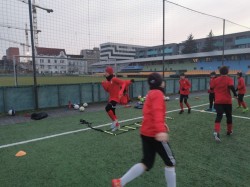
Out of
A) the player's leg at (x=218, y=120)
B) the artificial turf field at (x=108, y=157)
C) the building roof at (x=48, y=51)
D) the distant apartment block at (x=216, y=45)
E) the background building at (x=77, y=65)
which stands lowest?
the artificial turf field at (x=108, y=157)

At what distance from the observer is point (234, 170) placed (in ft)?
13.1

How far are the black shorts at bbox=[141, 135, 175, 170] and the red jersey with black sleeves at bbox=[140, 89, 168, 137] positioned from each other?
114 mm

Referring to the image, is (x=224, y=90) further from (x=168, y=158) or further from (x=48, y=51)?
(x=48, y=51)

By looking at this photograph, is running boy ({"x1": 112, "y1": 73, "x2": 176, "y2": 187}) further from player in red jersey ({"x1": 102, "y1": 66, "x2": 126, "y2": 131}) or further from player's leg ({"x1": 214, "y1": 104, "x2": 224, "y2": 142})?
player in red jersey ({"x1": 102, "y1": 66, "x2": 126, "y2": 131})

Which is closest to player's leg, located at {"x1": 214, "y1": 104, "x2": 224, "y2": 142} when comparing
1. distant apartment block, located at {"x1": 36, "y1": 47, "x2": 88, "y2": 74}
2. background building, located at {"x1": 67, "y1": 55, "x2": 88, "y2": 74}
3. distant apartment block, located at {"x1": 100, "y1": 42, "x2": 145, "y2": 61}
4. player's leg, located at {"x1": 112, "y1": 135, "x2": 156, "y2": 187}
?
player's leg, located at {"x1": 112, "y1": 135, "x2": 156, "y2": 187}

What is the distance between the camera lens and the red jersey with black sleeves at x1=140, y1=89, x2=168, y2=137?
2777 millimetres

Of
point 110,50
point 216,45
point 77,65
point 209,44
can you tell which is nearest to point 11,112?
point 77,65

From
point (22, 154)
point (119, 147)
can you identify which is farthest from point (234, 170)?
point (22, 154)

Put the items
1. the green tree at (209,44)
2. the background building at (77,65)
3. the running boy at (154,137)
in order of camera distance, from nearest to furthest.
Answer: the running boy at (154,137), the background building at (77,65), the green tree at (209,44)

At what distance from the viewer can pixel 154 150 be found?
3.10 meters

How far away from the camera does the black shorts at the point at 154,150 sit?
2959 mm

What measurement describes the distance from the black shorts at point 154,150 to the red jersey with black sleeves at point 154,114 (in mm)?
114

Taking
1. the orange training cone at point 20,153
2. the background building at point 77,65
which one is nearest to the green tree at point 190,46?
the background building at point 77,65

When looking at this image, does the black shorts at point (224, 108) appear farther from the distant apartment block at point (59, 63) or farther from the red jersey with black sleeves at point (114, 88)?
the distant apartment block at point (59, 63)
